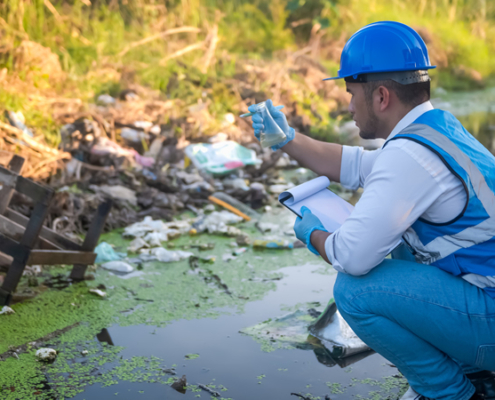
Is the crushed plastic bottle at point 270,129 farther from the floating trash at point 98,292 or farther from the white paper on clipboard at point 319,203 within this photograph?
the floating trash at point 98,292

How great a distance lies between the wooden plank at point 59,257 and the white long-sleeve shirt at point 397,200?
1561mm

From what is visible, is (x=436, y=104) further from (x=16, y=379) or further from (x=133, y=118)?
(x=16, y=379)

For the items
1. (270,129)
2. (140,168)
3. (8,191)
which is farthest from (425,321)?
(140,168)

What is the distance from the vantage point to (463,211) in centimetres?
168

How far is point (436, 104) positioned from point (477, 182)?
957 centimetres

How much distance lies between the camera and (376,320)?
1835mm

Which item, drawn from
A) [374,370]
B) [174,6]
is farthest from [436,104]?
[374,370]

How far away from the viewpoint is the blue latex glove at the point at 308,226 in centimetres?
197

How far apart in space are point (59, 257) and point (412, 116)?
6.04 feet

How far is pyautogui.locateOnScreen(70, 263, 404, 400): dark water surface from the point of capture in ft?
6.67

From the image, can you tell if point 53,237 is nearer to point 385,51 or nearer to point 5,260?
point 5,260

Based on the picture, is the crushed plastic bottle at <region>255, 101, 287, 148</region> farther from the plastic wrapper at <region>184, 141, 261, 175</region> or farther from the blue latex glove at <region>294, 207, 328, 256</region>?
the plastic wrapper at <region>184, 141, 261, 175</region>

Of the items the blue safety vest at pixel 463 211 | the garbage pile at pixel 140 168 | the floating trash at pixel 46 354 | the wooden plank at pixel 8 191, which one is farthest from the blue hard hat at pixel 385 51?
the garbage pile at pixel 140 168

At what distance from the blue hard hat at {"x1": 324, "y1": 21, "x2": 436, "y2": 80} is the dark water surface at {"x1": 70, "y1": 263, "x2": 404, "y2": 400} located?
1177 millimetres
